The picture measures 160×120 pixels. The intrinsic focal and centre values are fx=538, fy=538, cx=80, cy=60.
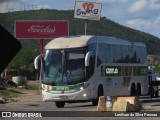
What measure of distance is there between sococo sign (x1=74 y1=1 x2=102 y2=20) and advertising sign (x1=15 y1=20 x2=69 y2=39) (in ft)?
8.75

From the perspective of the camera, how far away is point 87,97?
25.6m

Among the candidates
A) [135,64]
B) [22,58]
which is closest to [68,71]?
[135,64]

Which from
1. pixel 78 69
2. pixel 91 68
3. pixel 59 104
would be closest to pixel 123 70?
pixel 91 68

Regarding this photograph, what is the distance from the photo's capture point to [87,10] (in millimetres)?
61438

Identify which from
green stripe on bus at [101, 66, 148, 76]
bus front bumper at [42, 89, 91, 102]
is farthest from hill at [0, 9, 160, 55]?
bus front bumper at [42, 89, 91, 102]

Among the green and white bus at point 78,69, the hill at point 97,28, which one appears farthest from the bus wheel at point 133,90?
the hill at point 97,28

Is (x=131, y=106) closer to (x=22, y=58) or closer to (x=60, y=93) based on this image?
(x=60, y=93)

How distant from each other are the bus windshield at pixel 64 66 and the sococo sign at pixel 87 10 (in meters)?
34.9

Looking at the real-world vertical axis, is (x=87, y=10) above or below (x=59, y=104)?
above

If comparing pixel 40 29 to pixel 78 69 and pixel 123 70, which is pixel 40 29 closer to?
pixel 123 70

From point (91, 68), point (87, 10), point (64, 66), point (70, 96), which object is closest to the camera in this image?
point (64, 66)

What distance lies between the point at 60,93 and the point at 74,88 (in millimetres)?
706

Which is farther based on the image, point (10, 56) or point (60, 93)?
point (60, 93)

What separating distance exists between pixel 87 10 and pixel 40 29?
270 inches
